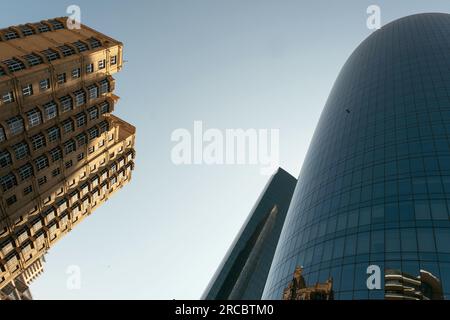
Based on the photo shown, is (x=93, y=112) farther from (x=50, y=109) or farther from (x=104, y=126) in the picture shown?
(x=50, y=109)

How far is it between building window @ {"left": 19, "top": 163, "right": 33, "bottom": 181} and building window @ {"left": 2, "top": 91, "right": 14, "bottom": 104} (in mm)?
11197

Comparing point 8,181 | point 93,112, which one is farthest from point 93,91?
point 8,181

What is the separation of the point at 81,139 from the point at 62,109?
8807mm

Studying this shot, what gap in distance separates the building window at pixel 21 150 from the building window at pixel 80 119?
38.3 ft

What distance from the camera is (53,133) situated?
62531 millimetres

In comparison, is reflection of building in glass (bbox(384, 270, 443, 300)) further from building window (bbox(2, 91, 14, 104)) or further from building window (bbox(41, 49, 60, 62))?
building window (bbox(41, 49, 60, 62))

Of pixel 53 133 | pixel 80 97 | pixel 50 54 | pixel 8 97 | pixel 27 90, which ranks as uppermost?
pixel 50 54

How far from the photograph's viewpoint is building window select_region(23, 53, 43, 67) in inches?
2165

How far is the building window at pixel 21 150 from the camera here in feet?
182

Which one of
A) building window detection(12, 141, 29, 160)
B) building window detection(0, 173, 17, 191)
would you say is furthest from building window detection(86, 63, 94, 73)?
building window detection(0, 173, 17, 191)

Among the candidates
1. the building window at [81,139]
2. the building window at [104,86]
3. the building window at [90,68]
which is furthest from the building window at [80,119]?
the building window at [90,68]

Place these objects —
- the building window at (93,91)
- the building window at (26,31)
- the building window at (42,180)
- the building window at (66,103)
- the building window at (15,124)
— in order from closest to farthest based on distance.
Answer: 1. the building window at (15,124)
2. the building window at (66,103)
3. the building window at (42,180)
4. the building window at (26,31)
5. the building window at (93,91)

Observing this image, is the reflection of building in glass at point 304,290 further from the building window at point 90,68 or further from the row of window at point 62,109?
the building window at point 90,68
